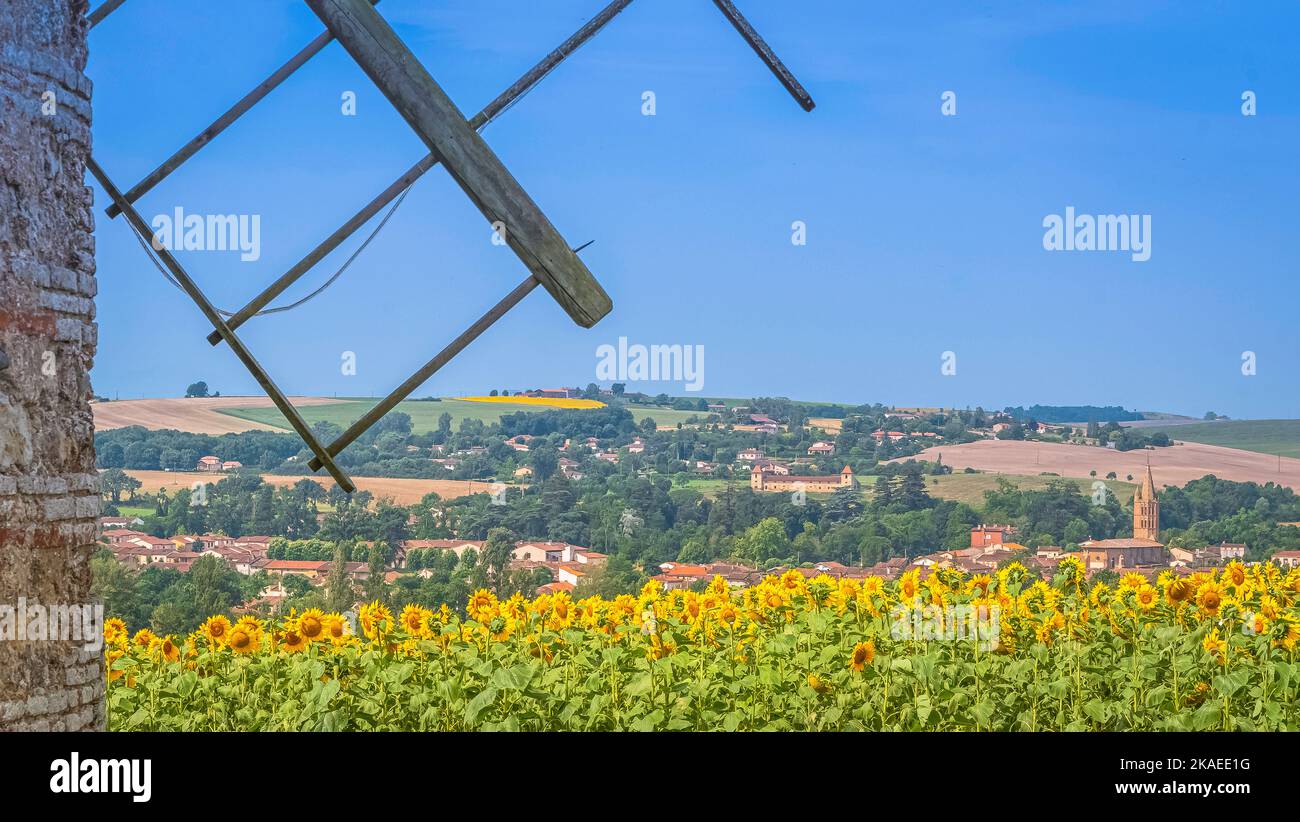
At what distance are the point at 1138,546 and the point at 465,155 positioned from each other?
5064mm

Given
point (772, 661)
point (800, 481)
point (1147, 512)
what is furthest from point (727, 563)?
point (1147, 512)

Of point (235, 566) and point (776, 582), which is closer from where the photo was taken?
point (776, 582)

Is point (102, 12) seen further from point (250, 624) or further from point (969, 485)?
point (969, 485)

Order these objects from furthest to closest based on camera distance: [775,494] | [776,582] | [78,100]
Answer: [775,494] < [776,582] < [78,100]

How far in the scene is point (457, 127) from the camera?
482cm

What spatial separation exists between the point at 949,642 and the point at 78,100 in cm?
458

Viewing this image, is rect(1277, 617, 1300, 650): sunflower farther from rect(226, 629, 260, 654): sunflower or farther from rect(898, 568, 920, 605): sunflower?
rect(226, 629, 260, 654): sunflower

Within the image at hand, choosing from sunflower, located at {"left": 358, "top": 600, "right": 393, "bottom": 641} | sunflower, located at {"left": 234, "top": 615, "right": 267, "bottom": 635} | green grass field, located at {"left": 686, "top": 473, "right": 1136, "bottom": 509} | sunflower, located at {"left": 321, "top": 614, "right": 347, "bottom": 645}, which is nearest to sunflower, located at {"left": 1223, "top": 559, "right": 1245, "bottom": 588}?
green grass field, located at {"left": 686, "top": 473, "right": 1136, "bottom": 509}

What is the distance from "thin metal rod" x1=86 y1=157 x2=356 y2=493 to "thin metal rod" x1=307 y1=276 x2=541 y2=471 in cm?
10

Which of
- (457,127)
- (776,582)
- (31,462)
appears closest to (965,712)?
(776,582)

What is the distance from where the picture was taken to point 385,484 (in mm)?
8969

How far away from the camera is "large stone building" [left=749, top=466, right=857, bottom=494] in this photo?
28.4 ft
